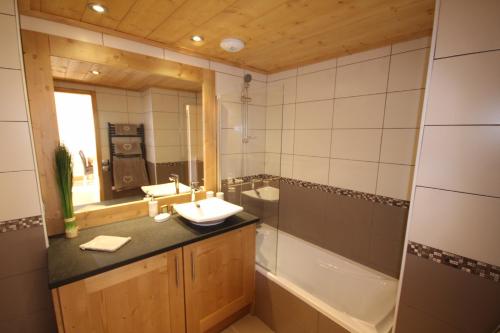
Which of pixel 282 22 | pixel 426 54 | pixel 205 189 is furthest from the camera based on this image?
pixel 205 189

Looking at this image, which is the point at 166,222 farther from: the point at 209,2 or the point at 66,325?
the point at 209,2

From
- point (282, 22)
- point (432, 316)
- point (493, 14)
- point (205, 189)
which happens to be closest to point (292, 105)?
point (282, 22)

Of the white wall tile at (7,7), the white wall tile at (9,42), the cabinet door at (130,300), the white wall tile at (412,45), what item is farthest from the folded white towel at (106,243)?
the white wall tile at (412,45)

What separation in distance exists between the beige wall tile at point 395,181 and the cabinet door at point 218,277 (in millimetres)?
1119

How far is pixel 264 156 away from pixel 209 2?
5.60ft

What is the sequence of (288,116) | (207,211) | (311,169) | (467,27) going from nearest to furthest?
(467,27) → (207,211) → (311,169) → (288,116)

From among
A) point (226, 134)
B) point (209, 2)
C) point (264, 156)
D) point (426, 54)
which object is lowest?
point (264, 156)

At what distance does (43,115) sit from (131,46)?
0.74 meters

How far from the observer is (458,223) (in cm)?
99

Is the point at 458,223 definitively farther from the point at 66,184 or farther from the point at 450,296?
the point at 66,184

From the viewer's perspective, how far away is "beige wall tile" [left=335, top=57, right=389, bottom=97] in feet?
5.65

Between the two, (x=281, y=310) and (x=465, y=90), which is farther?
(x=281, y=310)

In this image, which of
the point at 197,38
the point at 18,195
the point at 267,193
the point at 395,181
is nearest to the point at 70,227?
the point at 18,195

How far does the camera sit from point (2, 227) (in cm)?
112
